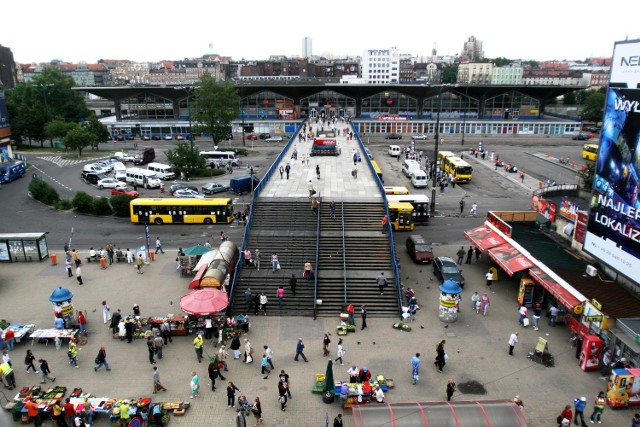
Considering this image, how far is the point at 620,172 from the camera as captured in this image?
1917 centimetres

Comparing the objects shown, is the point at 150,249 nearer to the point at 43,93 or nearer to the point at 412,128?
the point at 412,128

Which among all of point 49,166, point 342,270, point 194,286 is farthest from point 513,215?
point 49,166

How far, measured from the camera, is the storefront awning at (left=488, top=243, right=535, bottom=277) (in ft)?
77.8

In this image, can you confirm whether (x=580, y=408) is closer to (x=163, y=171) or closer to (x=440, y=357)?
(x=440, y=357)

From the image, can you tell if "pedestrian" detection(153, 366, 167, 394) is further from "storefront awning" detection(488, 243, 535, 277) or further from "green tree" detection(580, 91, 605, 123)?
"green tree" detection(580, 91, 605, 123)

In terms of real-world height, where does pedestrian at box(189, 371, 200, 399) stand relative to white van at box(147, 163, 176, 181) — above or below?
below

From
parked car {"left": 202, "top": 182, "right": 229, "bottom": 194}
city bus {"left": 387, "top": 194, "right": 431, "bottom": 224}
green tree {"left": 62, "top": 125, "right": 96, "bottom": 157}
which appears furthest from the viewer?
green tree {"left": 62, "top": 125, "right": 96, "bottom": 157}

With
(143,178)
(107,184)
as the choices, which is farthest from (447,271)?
(107,184)

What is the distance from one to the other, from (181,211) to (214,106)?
31252mm

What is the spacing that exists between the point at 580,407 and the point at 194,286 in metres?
16.7

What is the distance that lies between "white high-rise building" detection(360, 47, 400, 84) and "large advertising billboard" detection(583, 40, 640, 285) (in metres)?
165

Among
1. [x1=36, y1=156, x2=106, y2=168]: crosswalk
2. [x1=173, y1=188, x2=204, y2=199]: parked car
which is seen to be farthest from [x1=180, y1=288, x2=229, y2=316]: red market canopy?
[x1=36, y1=156, x2=106, y2=168]: crosswalk

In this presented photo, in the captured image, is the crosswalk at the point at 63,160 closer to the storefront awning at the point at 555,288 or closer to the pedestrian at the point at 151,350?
the pedestrian at the point at 151,350

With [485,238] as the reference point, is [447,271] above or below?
below
